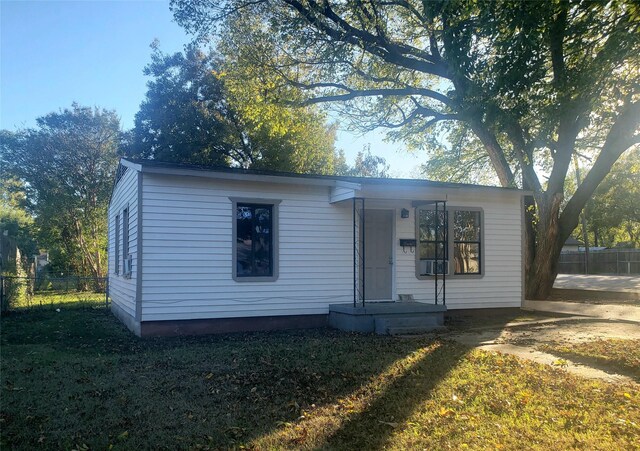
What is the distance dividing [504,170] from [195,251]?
408 inches

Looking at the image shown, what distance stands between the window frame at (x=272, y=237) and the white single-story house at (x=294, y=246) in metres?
0.02

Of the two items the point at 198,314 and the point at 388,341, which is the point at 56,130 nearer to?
the point at 198,314

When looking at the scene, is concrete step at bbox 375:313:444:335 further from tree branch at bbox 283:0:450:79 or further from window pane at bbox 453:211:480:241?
tree branch at bbox 283:0:450:79

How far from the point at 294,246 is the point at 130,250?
3414 millimetres

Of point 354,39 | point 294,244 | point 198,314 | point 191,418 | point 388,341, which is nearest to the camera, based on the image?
point 191,418

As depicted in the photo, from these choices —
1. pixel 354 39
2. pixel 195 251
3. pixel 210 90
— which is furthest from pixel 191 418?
pixel 210 90

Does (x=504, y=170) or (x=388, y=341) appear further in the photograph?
(x=504, y=170)

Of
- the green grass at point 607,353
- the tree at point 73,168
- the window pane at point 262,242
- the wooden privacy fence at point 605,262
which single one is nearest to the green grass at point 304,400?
the green grass at point 607,353

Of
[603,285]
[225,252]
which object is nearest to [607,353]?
[225,252]

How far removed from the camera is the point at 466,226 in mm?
11984

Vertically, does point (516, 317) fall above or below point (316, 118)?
below

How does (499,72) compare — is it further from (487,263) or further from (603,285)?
(603,285)

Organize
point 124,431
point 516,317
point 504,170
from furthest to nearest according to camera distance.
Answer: point 504,170 < point 516,317 < point 124,431

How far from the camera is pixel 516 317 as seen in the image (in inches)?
463
